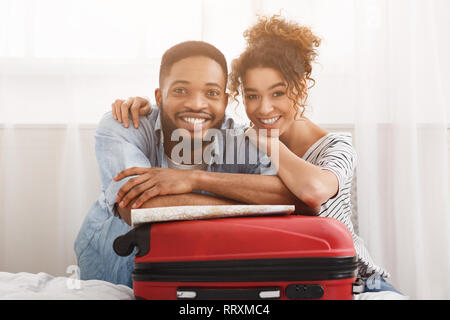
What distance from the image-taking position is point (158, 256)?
26.5 inches

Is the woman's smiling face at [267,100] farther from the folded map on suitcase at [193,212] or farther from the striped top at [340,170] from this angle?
the folded map on suitcase at [193,212]

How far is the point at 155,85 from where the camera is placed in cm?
132

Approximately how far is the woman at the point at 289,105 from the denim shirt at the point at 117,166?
2.1 inches

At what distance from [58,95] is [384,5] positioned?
1138mm

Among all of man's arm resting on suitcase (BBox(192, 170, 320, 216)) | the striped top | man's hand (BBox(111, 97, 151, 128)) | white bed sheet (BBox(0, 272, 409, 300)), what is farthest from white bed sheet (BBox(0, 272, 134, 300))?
the striped top

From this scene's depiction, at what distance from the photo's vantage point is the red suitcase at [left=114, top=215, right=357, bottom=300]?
0.65 metres

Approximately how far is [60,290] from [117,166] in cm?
29

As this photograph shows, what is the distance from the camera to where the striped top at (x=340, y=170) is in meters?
0.94

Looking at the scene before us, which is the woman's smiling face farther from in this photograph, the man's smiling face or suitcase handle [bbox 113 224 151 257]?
suitcase handle [bbox 113 224 151 257]

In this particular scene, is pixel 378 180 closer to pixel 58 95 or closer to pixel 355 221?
pixel 355 221

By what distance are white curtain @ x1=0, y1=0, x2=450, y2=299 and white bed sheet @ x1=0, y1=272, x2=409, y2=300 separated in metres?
0.43

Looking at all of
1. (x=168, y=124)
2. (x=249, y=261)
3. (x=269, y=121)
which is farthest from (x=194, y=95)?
(x=249, y=261)


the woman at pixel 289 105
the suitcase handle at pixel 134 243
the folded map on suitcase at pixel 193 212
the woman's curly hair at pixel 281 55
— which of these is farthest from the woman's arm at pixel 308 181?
the suitcase handle at pixel 134 243
